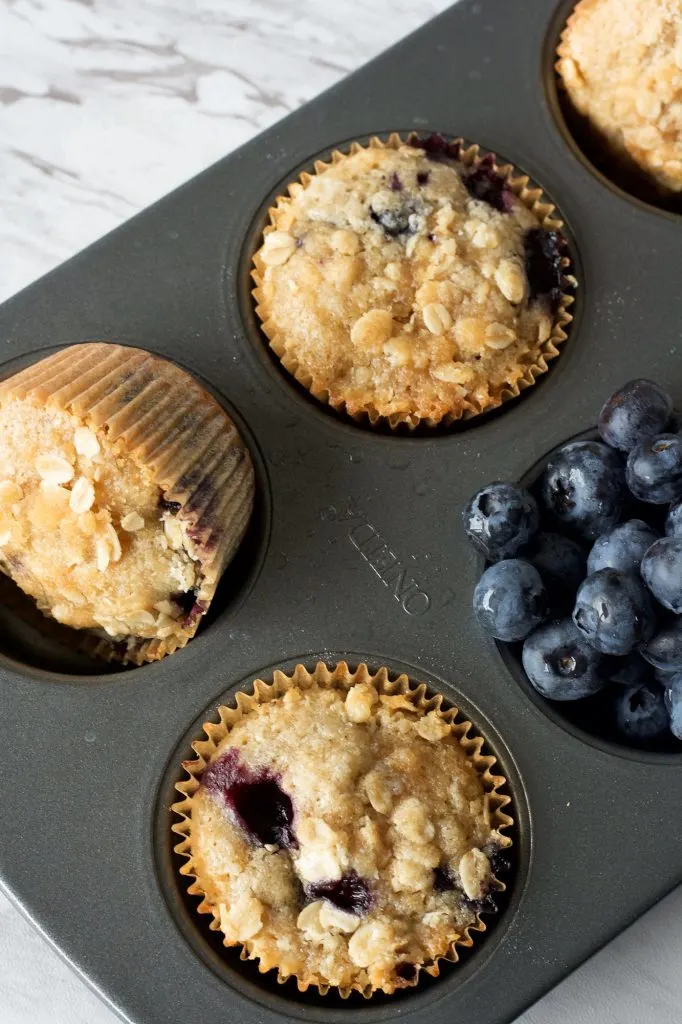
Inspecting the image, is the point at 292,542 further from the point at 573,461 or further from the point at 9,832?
the point at 9,832

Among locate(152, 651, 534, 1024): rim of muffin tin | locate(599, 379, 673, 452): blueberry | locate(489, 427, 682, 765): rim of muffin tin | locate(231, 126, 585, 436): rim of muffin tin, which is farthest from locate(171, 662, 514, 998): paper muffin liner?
locate(599, 379, 673, 452): blueberry

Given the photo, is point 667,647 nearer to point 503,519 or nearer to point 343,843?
point 503,519

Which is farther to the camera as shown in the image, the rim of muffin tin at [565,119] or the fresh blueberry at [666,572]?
the rim of muffin tin at [565,119]

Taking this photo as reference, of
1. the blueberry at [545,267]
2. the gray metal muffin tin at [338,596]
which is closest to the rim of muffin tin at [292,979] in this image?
the gray metal muffin tin at [338,596]

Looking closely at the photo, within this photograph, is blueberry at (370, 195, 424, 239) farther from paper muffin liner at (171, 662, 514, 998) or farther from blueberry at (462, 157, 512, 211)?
paper muffin liner at (171, 662, 514, 998)

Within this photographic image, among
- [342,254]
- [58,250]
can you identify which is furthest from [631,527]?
[58,250]

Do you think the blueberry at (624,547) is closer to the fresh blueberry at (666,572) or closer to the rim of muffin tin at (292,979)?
the fresh blueberry at (666,572)

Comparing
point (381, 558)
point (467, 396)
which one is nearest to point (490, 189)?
point (467, 396)
